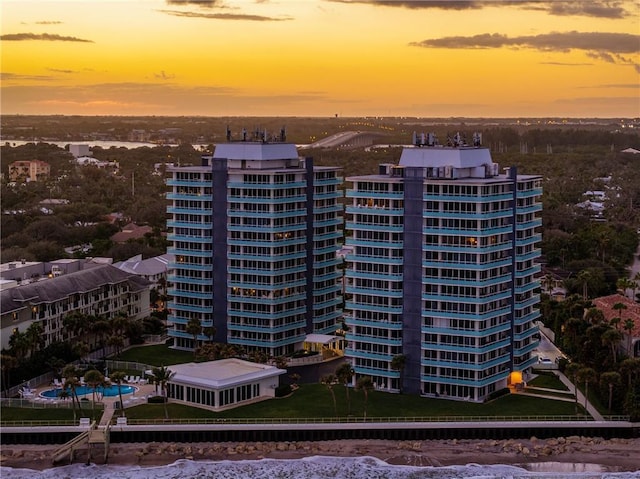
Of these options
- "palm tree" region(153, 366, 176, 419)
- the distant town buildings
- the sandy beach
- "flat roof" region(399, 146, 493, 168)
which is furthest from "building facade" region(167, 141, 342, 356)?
the distant town buildings

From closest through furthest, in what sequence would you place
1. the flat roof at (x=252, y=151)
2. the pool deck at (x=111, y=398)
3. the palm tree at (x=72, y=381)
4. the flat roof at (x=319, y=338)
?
the palm tree at (x=72, y=381)
the pool deck at (x=111, y=398)
the flat roof at (x=319, y=338)
the flat roof at (x=252, y=151)

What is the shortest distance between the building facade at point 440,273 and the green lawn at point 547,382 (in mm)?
1785

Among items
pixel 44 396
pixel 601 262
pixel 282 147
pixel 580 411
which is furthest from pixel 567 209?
pixel 44 396

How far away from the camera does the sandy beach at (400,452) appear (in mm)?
74000

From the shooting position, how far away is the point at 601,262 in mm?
142625

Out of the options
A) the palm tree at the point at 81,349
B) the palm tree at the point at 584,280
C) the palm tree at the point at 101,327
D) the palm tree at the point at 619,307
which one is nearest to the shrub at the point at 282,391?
the palm tree at the point at 81,349

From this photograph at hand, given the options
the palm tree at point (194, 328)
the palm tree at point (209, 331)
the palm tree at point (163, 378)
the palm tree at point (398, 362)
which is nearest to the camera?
the palm tree at point (163, 378)

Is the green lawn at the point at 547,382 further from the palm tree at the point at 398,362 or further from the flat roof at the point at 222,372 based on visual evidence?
the flat roof at the point at 222,372

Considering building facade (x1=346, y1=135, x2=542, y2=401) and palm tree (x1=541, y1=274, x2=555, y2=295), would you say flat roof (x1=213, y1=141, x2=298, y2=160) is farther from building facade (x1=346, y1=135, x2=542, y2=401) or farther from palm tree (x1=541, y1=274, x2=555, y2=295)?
palm tree (x1=541, y1=274, x2=555, y2=295)

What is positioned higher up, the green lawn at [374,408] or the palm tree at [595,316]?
the palm tree at [595,316]

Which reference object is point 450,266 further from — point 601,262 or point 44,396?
point 601,262

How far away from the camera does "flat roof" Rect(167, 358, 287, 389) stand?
82875mm

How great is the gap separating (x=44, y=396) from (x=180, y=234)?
24670 mm

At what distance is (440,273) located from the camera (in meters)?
84.9
